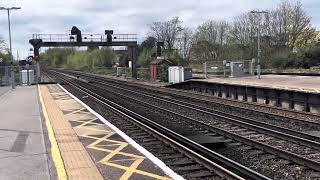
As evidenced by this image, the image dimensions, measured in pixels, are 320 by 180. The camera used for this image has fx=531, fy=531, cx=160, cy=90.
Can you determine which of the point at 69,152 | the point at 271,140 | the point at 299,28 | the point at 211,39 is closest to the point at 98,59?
the point at 211,39

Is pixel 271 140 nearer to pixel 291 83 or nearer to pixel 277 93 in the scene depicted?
pixel 277 93

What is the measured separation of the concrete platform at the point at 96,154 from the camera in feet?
30.6

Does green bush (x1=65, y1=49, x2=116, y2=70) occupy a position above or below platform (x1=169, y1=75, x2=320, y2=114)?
above

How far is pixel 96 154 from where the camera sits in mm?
11328

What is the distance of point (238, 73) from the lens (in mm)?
42938

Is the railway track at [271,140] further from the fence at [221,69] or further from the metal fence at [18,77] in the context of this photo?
the metal fence at [18,77]

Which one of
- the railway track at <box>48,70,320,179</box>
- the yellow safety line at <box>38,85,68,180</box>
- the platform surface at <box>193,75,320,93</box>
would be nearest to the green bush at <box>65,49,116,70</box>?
the platform surface at <box>193,75,320,93</box>

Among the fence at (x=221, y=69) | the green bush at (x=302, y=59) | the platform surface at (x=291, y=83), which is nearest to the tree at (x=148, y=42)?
the green bush at (x=302, y=59)

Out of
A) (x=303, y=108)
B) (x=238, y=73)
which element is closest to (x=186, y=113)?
(x=303, y=108)

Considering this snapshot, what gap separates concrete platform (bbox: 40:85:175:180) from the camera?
933 cm

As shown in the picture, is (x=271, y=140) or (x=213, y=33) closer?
(x=271, y=140)

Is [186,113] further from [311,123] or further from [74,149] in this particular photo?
[74,149]

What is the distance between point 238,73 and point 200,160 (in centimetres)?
3296

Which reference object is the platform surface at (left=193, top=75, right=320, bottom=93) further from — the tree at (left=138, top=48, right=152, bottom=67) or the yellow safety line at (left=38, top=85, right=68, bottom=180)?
the tree at (left=138, top=48, right=152, bottom=67)
